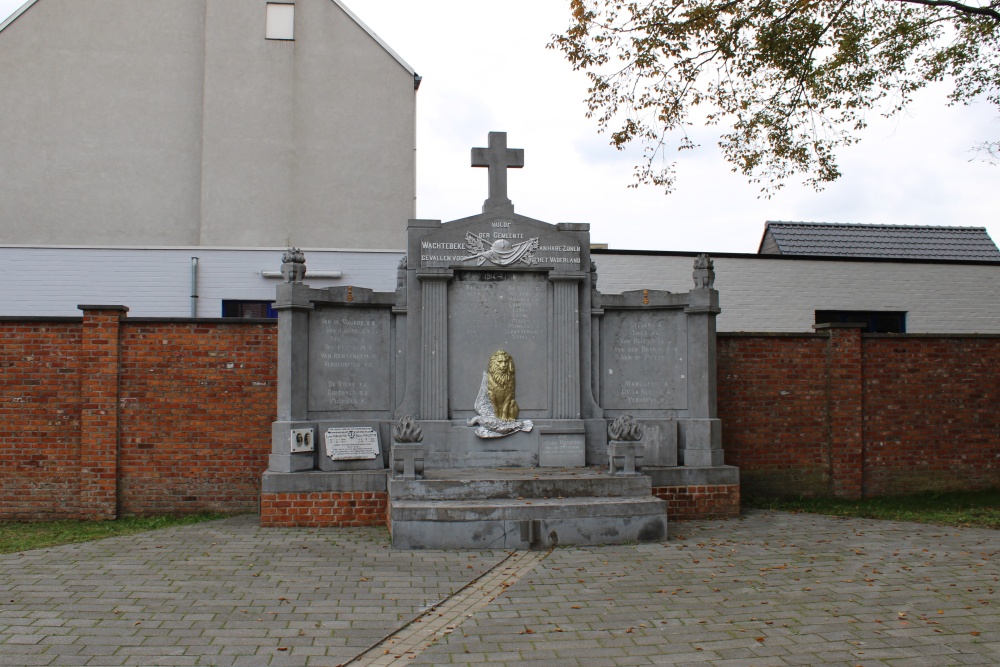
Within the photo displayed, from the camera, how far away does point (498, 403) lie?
9.93 meters

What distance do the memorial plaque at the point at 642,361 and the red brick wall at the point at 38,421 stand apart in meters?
6.65

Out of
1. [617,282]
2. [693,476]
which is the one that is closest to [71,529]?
[693,476]

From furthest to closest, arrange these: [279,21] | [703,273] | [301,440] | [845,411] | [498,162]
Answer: [279,21]
[845,411]
[703,273]
[498,162]
[301,440]

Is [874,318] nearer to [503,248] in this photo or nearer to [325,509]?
[503,248]

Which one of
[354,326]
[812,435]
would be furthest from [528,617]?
[812,435]

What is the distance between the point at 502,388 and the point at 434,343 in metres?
0.98

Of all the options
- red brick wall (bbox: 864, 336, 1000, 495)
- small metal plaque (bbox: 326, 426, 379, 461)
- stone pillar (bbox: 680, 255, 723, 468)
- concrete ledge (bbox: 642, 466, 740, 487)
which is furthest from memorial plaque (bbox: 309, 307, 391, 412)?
red brick wall (bbox: 864, 336, 1000, 495)

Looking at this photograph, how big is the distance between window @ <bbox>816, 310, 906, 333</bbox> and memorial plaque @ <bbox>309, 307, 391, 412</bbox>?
9.64 m

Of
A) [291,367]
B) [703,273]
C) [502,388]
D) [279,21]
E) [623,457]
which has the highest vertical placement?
[279,21]

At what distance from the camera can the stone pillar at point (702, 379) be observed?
33.5 ft

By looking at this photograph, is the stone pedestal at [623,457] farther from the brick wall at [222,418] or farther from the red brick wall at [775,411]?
the red brick wall at [775,411]

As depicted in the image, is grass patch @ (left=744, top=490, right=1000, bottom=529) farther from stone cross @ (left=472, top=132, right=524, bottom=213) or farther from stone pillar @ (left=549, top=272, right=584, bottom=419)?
stone cross @ (left=472, top=132, right=524, bottom=213)

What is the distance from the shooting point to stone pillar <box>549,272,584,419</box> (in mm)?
10055

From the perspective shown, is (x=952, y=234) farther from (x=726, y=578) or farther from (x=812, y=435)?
(x=726, y=578)
